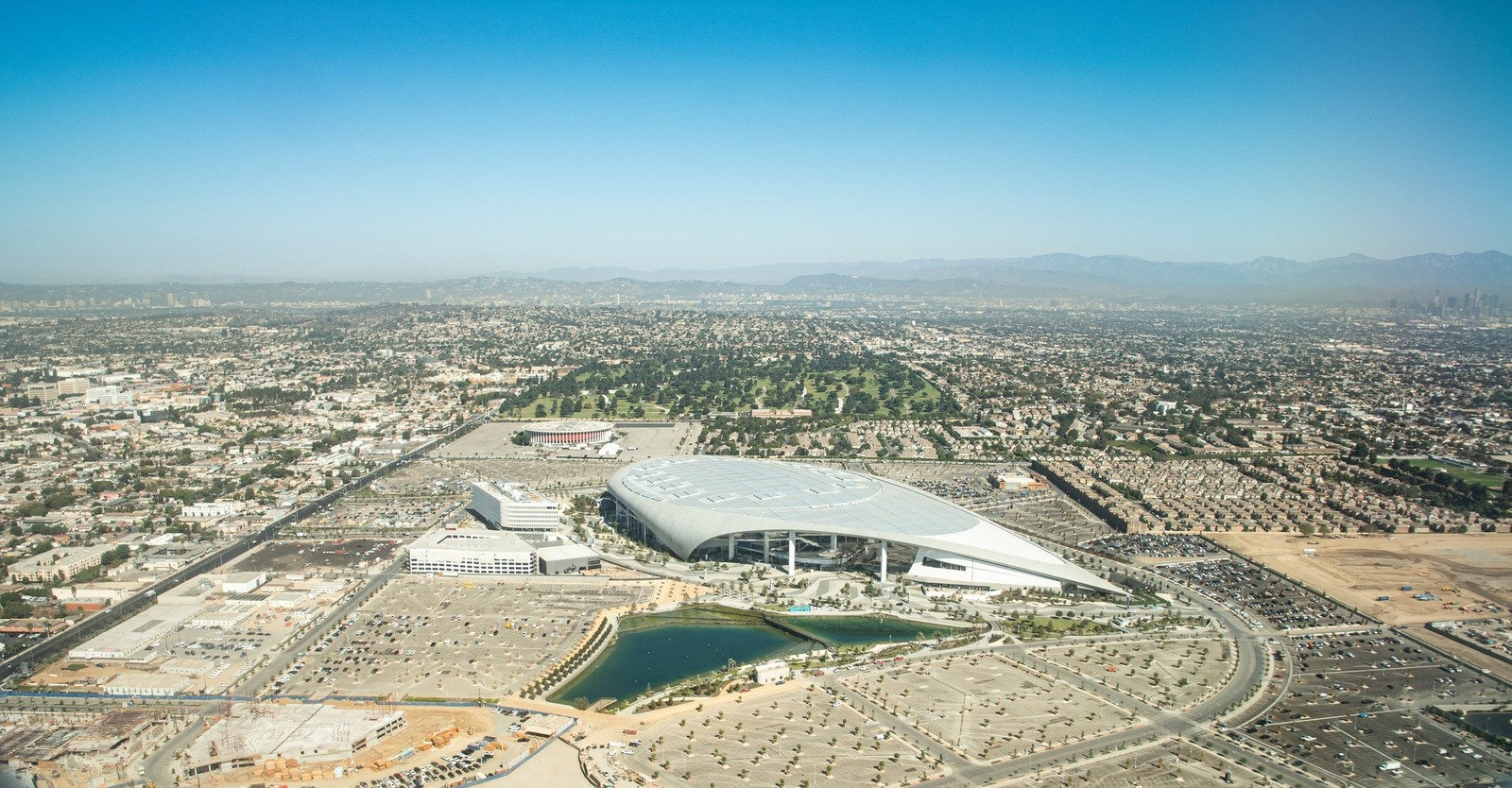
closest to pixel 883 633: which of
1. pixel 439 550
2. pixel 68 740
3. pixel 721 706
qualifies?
pixel 721 706

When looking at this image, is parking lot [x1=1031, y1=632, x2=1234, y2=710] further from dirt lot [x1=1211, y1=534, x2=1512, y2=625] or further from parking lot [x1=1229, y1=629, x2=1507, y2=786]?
dirt lot [x1=1211, y1=534, x2=1512, y2=625]

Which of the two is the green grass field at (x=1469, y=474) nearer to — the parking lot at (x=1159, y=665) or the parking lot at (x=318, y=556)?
the parking lot at (x=1159, y=665)

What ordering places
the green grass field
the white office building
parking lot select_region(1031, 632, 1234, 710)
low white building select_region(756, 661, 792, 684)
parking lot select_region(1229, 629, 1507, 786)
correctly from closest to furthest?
1. parking lot select_region(1229, 629, 1507, 786)
2. parking lot select_region(1031, 632, 1234, 710)
3. low white building select_region(756, 661, 792, 684)
4. the white office building
5. the green grass field

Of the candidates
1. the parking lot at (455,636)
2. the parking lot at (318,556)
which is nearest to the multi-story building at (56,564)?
the parking lot at (318,556)

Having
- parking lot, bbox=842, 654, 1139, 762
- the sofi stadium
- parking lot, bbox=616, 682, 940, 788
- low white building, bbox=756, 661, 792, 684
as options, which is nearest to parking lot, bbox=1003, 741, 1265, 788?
parking lot, bbox=842, 654, 1139, 762

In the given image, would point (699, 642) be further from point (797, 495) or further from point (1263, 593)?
point (1263, 593)
